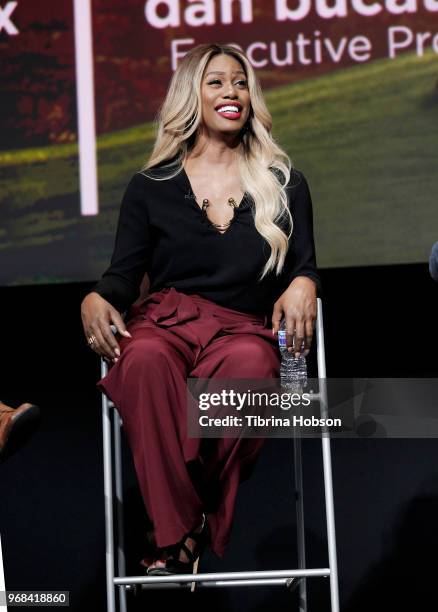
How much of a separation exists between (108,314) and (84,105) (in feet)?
5.41

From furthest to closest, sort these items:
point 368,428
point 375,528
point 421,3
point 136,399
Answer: point 421,3, point 368,428, point 375,528, point 136,399

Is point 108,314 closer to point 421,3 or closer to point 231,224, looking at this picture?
point 231,224

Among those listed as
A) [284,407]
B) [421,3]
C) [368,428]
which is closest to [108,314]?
[284,407]

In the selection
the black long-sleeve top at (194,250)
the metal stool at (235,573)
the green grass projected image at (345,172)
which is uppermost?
the green grass projected image at (345,172)

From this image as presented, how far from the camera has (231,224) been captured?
268 centimetres

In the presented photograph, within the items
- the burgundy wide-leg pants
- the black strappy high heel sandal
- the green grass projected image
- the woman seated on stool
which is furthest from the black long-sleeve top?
the green grass projected image

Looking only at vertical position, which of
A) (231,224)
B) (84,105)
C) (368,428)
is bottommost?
(368,428)

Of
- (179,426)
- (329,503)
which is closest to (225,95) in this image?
(179,426)

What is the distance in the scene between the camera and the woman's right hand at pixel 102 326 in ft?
8.14

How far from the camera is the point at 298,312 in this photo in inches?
97.9

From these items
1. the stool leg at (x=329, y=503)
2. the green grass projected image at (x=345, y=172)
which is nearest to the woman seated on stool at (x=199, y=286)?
the stool leg at (x=329, y=503)

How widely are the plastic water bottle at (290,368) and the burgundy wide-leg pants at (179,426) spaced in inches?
1.1

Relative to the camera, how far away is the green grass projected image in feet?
12.8

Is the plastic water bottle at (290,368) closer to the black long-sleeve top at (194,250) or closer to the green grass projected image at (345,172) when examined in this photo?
the black long-sleeve top at (194,250)
